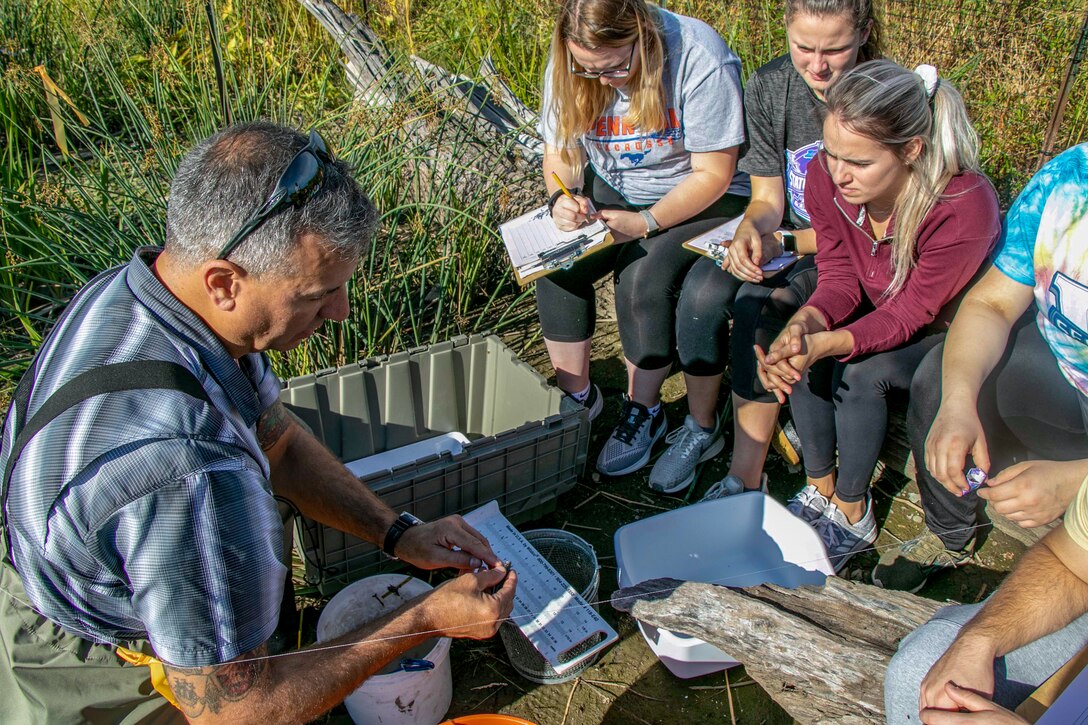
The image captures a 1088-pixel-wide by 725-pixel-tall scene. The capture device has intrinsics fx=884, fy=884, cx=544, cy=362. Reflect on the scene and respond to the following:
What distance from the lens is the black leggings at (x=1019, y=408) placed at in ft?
7.04

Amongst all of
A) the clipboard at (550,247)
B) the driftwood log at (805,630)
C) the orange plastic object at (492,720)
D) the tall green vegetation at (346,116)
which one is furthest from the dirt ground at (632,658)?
the tall green vegetation at (346,116)

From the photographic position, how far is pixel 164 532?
1288 millimetres

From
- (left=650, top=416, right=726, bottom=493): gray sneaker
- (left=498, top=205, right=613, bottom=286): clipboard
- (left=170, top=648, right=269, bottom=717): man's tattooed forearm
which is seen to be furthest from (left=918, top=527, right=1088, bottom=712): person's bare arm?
(left=498, top=205, right=613, bottom=286): clipboard

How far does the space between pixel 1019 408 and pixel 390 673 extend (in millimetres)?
1646

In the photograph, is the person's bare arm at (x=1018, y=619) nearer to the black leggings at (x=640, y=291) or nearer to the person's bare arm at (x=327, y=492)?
the person's bare arm at (x=327, y=492)

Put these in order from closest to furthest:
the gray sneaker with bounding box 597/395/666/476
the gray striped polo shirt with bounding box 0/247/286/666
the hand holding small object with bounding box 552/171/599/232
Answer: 1. the gray striped polo shirt with bounding box 0/247/286/666
2. the hand holding small object with bounding box 552/171/599/232
3. the gray sneaker with bounding box 597/395/666/476

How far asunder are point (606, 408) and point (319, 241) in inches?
77.8

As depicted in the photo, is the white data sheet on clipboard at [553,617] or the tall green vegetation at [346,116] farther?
the tall green vegetation at [346,116]

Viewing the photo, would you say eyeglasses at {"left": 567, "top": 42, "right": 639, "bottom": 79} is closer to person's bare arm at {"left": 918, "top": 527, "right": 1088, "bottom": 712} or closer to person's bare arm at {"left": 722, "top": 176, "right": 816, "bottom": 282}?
person's bare arm at {"left": 722, "top": 176, "right": 816, "bottom": 282}

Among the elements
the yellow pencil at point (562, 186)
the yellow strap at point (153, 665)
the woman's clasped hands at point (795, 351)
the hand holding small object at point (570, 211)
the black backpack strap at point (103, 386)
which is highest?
the black backpack strap at point (103, 386)

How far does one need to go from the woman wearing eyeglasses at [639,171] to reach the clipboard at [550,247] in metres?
0.05

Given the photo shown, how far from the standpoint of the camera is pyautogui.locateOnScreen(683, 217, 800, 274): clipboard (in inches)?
104

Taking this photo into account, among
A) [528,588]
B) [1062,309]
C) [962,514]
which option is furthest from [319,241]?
[962,514]

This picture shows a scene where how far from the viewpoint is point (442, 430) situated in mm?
3000
